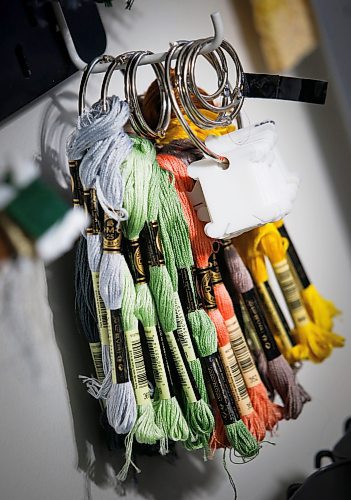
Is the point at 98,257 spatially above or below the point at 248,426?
above

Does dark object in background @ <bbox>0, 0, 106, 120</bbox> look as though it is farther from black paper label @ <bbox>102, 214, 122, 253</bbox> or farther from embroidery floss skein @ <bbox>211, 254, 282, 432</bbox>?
embroidery floss skein @ <bbox>211, 254, 282, 432</bbox>

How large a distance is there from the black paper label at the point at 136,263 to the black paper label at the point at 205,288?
0.20ft

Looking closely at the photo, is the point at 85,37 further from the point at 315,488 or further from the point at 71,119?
the point at 315,488

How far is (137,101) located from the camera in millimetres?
677

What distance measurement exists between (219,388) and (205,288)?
10cm

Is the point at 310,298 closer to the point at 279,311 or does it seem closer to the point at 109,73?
the point at 279,311

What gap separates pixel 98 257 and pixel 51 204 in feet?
0.28

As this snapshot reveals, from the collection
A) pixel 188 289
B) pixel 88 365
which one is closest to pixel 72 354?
pixel 88 365

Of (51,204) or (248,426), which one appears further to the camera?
(248,426)

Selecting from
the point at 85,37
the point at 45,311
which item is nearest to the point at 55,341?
the point at 45,311

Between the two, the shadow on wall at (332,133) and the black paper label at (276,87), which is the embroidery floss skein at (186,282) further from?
the shadow on wall at (332,133)

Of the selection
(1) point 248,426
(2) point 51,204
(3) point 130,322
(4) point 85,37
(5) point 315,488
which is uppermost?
(4) point 85,37

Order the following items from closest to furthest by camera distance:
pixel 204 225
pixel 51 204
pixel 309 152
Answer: pixel 51 204, pixel 204 225, pixel 309 152

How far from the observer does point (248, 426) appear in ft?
2.31
